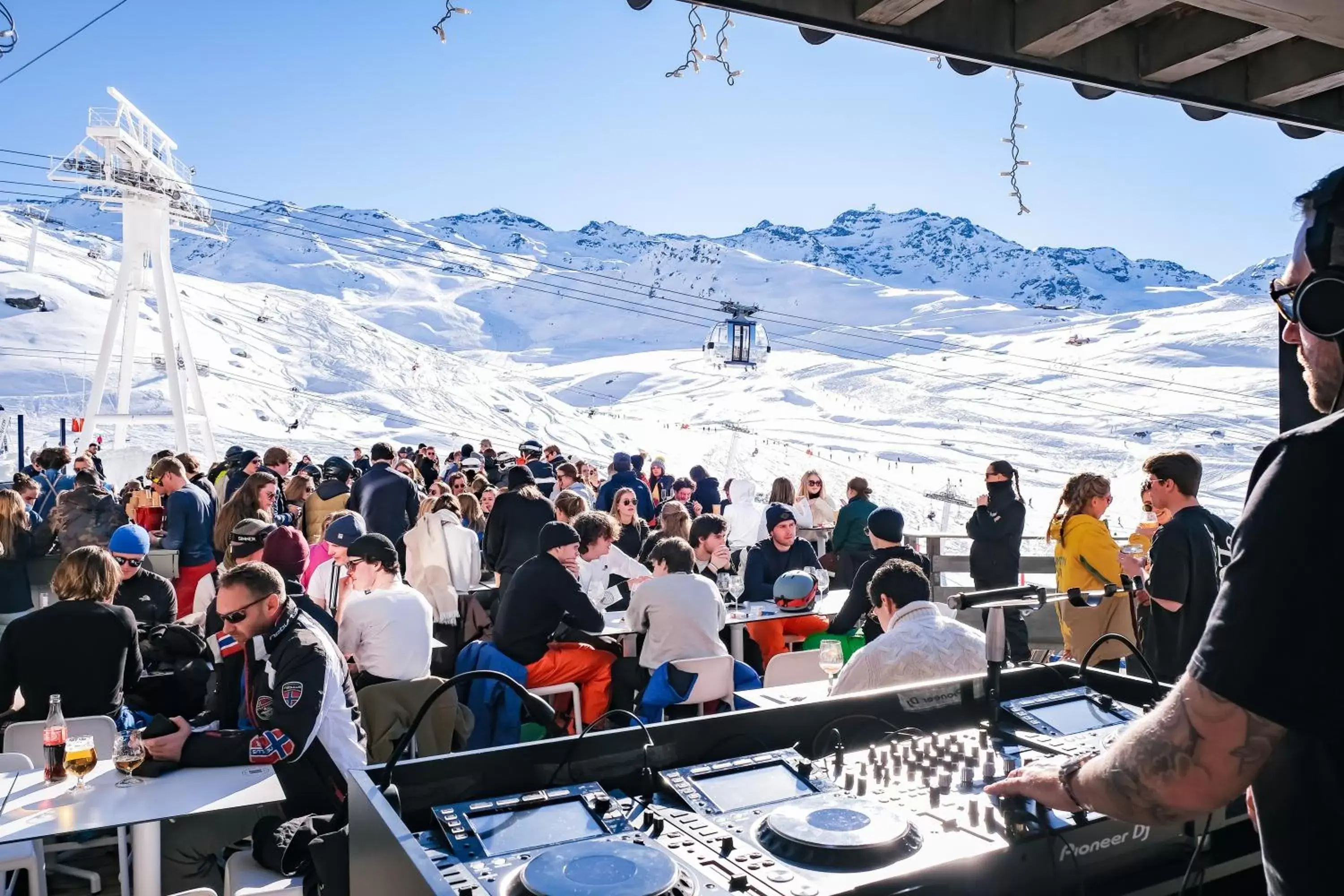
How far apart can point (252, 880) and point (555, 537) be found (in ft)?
9.53

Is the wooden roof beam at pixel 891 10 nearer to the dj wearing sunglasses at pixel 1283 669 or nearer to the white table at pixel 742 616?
the dj wearing sunglasses at pixel 1283 669

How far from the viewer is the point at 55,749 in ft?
11.4

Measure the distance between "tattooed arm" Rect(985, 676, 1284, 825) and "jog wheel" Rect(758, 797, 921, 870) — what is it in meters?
0.30

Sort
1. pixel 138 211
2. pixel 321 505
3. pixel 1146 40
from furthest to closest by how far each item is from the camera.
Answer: pixel 138 211
pixel 321 505
pixel 1146 40

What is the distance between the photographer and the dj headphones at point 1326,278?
1249 mm

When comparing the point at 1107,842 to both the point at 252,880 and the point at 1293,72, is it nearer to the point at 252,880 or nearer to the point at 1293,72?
the point at 252,880

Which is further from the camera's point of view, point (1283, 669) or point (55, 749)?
point (55, 749)

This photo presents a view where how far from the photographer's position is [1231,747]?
121cm

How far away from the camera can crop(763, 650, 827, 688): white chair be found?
17.9 ft

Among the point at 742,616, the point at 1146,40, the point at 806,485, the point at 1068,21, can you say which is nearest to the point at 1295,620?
the point at 1068,21

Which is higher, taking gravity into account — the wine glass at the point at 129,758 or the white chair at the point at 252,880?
the wine glass at the point at 129,758

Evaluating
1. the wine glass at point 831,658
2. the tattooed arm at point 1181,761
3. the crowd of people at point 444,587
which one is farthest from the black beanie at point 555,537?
the tattooed arm at point 1181,761

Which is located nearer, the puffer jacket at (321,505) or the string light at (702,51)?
the string light at (702,51)

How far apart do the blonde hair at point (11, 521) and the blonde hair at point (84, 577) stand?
3.17m
